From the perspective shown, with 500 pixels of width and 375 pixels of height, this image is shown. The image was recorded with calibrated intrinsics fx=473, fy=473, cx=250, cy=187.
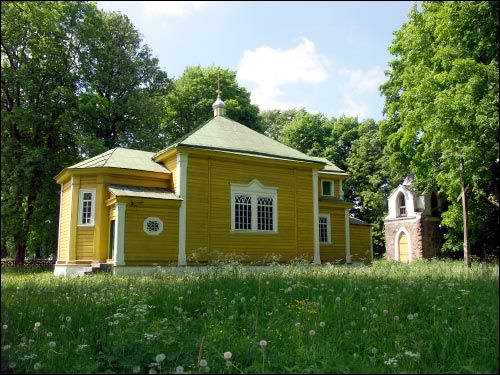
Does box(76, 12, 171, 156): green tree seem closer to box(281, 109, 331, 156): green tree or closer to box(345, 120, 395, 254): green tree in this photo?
box(281, 109, 331, 156): green tree

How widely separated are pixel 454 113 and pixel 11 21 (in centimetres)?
2561

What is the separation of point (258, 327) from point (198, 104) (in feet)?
119

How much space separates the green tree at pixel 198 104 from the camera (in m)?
41.9

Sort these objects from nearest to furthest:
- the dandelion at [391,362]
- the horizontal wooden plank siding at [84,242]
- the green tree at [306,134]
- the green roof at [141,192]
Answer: the dandelion at [391,362] → the green roof at [141,192] → the horizontal wooden plank siding at [84,242] → the green tree at [306,134]

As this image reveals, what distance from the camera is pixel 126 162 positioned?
22.1m

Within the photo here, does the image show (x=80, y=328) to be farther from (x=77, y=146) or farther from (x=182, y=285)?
(x=77, y=146)

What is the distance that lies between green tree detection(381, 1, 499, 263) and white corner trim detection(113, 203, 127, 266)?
1279 cm

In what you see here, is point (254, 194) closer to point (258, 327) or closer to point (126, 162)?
point (126, 162)

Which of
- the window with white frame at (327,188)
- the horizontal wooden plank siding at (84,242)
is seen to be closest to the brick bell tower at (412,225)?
the window with white frame at (327,188)

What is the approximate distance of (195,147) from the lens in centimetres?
2053

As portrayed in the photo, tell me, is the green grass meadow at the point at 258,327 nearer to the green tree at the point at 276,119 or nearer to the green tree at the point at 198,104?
the green tree at the point at 198,104

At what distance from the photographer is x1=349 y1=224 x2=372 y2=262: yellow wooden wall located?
93.1ft

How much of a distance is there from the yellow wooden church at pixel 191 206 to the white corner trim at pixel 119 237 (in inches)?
1.5

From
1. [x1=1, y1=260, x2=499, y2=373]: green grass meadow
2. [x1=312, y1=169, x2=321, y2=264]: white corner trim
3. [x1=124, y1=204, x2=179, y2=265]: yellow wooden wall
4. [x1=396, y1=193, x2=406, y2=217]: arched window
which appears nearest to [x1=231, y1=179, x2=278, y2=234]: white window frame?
[x1=312, y1=169, x2=321, y2=264]: white corner trim
